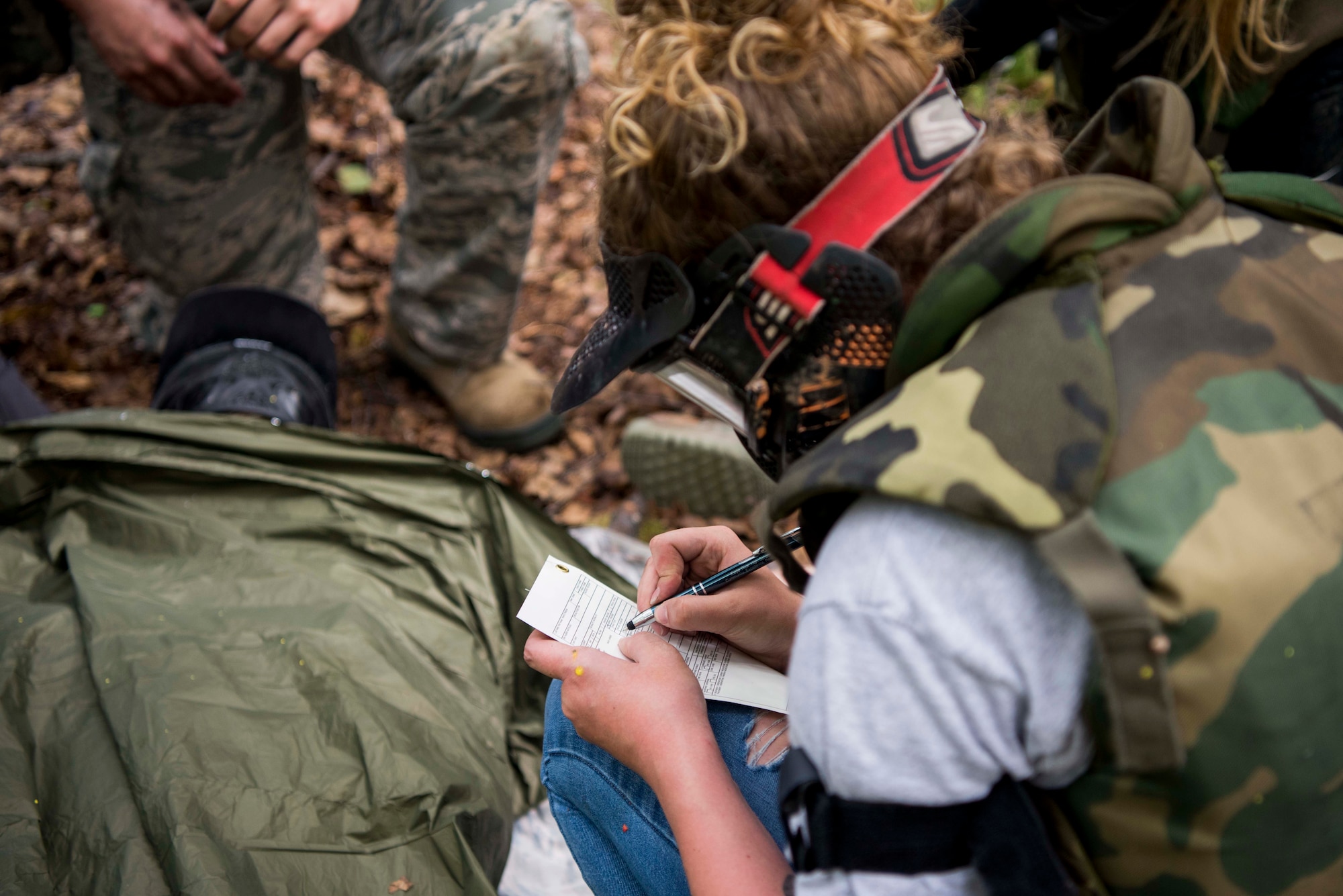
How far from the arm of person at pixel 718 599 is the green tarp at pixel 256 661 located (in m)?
0.47

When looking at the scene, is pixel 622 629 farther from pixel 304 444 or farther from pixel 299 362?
pixel 299 362

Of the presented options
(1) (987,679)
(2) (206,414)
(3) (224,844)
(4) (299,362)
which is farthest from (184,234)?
(1) (987,679)

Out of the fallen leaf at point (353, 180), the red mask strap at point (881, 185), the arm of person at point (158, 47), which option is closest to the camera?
the red mask strap at point (881, 185)

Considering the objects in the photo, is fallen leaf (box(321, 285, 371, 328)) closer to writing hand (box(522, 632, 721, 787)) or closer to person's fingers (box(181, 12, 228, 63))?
person's fingers (box(181, 12, 228, 63))

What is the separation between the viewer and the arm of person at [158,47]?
1.82 meters

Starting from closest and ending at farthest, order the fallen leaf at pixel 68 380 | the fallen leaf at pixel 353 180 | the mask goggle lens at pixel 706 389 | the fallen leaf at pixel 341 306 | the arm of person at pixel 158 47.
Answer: the mask goggle lens at pixel 706 389
the arm of person at pixel 158 47
the fallen leaf at pixel 68 380
the fallen leaf at pixel 341 306
the fallen leaf at pixel 353 180

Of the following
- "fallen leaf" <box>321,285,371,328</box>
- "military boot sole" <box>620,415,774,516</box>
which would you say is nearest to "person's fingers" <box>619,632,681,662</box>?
"military boot sole" <box>620,415,774,516</box>

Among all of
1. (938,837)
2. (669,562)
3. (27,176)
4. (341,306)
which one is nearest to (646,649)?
(669,562)

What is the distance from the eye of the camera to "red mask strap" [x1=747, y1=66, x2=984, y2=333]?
0.86m

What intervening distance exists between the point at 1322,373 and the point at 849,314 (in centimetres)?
42

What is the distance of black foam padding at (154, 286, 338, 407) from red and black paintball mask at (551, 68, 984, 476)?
5.06 feet

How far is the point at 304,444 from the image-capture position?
1.81 meters

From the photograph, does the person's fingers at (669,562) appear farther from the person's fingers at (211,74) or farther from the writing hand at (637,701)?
the person's fingers at (211,74)

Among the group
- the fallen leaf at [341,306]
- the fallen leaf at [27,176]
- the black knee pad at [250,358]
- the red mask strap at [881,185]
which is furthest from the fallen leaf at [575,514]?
the fallen leaf at [27,176]
